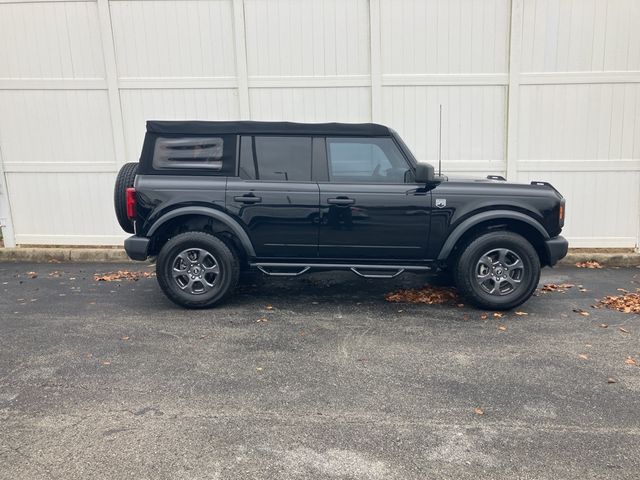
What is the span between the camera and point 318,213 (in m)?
5.23

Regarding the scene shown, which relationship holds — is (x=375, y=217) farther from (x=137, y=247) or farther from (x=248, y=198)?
(x=137, y=247)

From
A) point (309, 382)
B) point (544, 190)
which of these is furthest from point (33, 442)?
point (544, 190)

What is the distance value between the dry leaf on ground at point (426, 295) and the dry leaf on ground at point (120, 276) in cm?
345

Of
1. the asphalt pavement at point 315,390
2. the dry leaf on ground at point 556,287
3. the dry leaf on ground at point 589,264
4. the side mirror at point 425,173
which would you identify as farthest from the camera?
the dry leaf on ground at point 589,264

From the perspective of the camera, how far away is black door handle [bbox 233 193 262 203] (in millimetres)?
5241

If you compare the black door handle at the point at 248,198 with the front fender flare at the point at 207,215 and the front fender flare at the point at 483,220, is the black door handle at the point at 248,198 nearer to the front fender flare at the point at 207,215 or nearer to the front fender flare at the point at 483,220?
the front fender flare at the point at 207,215

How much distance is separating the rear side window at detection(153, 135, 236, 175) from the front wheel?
270 cm

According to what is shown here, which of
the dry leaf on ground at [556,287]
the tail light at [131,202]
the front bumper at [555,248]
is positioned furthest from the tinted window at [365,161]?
the dry leaf on ground at [556,287]

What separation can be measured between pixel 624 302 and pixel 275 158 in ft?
13.7

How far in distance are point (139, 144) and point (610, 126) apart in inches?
289

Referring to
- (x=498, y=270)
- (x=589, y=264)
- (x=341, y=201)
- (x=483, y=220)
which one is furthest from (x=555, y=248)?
(x=589, y=264)

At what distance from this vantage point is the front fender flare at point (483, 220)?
5164 millimetres

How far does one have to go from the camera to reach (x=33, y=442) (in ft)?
9.78

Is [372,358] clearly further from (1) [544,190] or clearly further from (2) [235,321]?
(1) [544,190]
